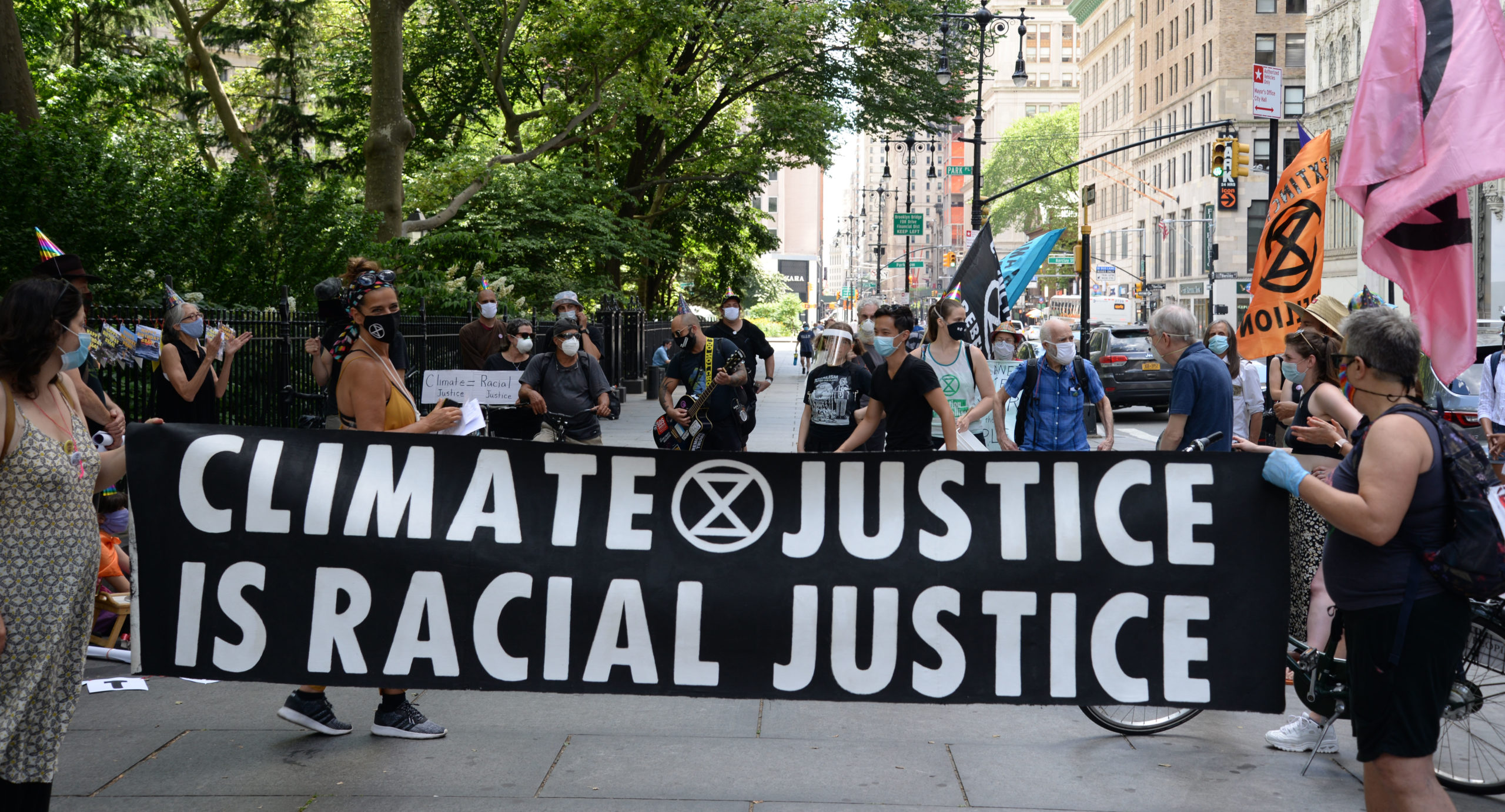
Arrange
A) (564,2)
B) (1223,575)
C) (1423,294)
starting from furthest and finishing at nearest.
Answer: (564,2) < (1423,294) < (1223,575)

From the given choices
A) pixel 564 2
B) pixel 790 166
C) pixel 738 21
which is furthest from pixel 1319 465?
pixel 790 166

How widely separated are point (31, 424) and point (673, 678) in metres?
2.22

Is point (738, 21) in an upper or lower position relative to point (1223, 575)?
upper

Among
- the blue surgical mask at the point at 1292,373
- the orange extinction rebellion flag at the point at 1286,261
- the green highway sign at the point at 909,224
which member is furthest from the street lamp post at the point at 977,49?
the blue surgical mask at the point at 1292,373

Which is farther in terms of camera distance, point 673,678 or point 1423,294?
point 1423,294

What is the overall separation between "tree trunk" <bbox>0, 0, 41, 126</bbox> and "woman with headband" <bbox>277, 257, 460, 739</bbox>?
11253mm

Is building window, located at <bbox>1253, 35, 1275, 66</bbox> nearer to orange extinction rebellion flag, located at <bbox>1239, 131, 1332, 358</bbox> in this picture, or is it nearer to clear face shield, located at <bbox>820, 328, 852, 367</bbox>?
orange extinction rebellion flag, located at <bbox>1239, 131, 1332, 358</bbox>

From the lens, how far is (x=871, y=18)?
27.2 m

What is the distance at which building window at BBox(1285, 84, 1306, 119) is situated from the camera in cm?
6462

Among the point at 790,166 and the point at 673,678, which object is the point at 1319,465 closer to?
the point at 673,678

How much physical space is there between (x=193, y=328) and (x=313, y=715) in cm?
426

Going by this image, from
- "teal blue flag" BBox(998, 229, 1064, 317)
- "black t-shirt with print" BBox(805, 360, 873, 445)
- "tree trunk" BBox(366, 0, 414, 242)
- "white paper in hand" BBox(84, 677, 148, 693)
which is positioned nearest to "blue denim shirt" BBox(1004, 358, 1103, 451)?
"black t-shirt with print" BBox(805, 360, 873, 445)

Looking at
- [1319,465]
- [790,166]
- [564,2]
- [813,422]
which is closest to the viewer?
[1319,465]

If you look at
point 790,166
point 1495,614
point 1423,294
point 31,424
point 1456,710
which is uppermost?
point 790,166
